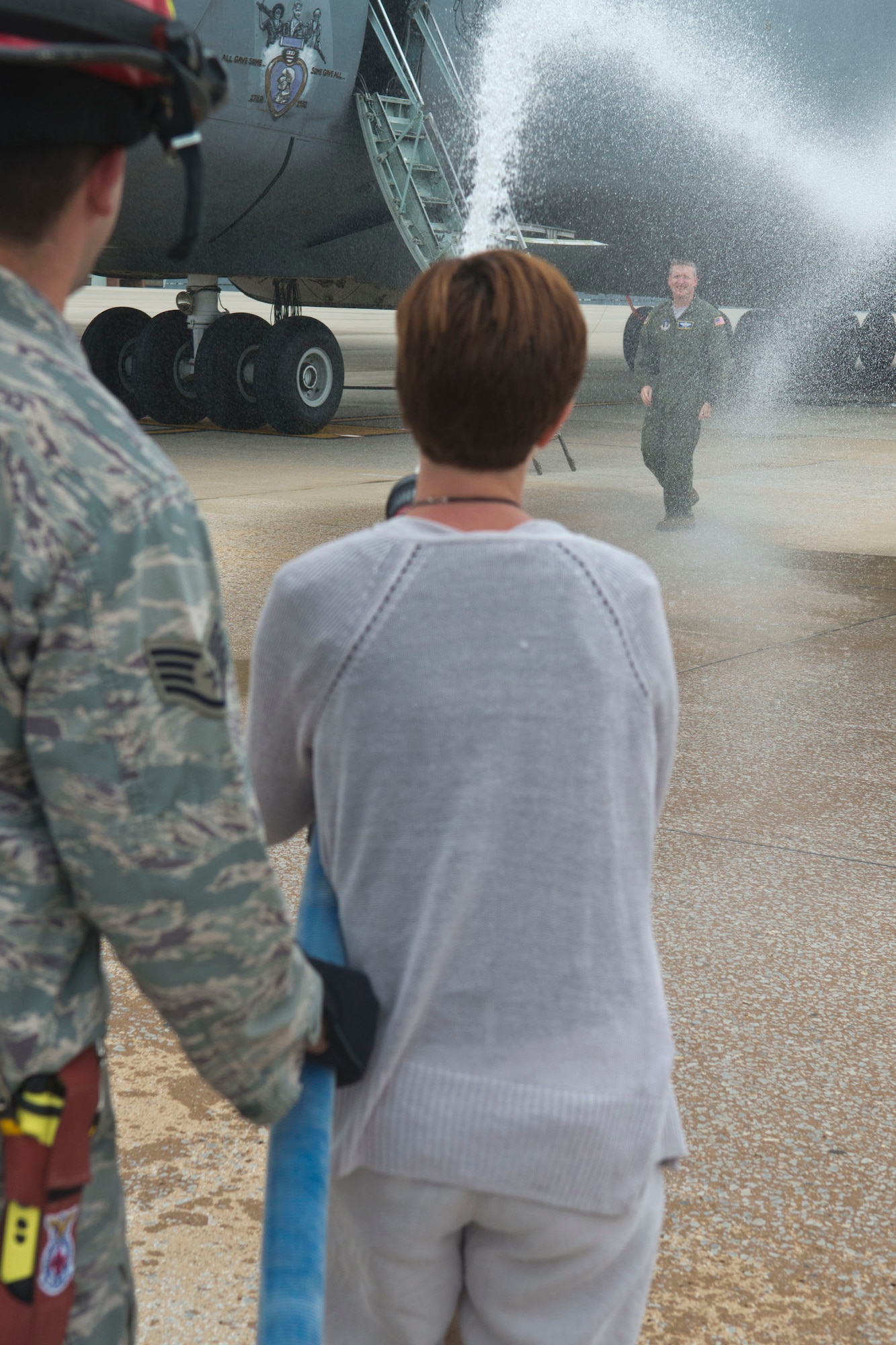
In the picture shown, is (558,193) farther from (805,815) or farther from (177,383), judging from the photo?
(805,815)

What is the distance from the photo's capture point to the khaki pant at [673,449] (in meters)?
9.52

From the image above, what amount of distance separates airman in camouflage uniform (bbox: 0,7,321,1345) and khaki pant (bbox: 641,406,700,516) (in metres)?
8.56

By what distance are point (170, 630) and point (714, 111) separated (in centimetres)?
1591

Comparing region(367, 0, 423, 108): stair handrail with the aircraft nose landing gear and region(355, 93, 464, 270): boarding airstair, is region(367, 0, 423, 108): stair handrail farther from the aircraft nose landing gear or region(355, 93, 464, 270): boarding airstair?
the aircraft nose landing gear

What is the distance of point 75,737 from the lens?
3.60 ft

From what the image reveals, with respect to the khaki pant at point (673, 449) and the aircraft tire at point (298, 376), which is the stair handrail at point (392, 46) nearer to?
the aircraft tire at point (298, 376)

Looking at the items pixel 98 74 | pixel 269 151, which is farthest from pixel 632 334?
pixel 98 74

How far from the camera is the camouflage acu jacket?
3.54ft

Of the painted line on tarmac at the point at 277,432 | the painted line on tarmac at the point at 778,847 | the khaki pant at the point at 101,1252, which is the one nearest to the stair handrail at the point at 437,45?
the painted line on tarmac at the point at 277,432

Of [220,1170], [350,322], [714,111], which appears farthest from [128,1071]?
[350,322]

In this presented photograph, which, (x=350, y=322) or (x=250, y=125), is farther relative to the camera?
(x=350, y=322)

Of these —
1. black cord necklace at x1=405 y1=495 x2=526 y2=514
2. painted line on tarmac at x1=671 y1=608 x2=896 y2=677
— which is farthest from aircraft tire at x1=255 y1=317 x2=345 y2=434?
black cord necklace at x1=405 y1=495 x2=526 y2=514

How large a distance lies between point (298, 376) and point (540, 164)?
3.44 meters

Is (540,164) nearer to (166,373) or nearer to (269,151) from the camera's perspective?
(269,151)
